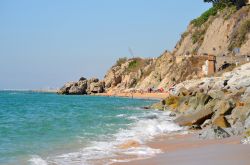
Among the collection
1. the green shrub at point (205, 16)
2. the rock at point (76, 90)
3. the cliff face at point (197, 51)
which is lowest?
the rock at point (76, 90)

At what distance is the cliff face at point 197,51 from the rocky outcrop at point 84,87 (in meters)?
5.73

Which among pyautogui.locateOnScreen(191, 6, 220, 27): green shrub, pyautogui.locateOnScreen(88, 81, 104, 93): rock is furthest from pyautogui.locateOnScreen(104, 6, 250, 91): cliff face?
pyautogui.locateOnScreen(88, 81, 104, 93): rock

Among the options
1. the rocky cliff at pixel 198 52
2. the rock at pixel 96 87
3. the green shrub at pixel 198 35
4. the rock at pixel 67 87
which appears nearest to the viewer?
the rocky cliff at pixel 198 52

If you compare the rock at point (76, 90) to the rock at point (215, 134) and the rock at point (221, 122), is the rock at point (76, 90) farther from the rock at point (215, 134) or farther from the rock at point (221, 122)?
the rock at point (215, 134)

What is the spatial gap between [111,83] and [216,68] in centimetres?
5348

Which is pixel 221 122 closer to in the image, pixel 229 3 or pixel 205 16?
pixel 229 3

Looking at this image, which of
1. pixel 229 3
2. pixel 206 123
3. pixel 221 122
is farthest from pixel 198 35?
pixel 221 122

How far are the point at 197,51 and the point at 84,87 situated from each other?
1767 inches

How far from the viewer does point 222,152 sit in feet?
36.8

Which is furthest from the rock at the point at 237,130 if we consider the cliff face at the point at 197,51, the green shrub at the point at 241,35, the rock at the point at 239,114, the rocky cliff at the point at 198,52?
the green shrub at the point at 241,35

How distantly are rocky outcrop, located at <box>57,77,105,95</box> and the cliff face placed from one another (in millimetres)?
5729

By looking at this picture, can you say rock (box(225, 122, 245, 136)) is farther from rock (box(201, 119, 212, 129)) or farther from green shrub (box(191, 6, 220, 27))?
green shrub (box(191, 6, 220, 27))

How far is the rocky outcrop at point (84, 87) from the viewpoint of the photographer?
387ft

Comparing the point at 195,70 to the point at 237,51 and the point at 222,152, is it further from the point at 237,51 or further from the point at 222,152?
the point at 222,152
